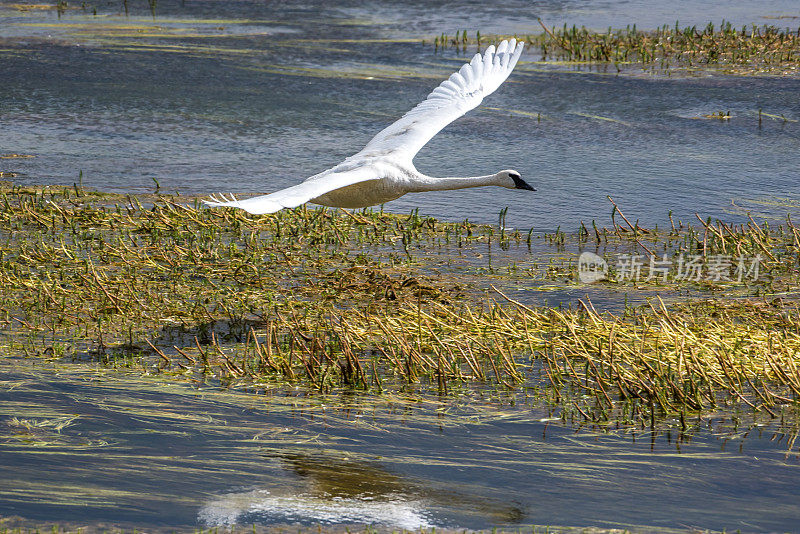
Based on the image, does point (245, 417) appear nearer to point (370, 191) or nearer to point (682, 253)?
point (370, 191)

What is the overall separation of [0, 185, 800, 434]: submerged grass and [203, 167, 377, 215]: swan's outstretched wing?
30.9 inches

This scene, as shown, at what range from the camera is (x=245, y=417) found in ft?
20.3

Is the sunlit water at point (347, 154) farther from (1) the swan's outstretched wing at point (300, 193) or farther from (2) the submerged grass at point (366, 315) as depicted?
(1) the swan's outstretched wing at point (300, 193)

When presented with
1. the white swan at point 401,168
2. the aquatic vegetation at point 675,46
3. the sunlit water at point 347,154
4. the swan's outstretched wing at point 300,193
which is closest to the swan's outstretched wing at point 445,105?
the white swan at point 401,168

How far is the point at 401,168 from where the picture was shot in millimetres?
9109

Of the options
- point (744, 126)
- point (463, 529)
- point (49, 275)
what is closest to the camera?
point (463, 529)

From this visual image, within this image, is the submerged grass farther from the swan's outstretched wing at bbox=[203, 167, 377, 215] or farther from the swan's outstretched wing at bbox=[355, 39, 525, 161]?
the swan's outstretched wing at bbox=[355, 39, 525, 161]

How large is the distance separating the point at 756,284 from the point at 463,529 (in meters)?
5.12

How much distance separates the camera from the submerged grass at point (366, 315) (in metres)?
6.65

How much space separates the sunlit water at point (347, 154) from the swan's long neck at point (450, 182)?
8.42 feet

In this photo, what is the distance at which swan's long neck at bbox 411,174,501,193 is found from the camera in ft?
29.1

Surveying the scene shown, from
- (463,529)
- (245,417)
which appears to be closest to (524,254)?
(245,417)

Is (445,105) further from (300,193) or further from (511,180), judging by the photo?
(300,193)

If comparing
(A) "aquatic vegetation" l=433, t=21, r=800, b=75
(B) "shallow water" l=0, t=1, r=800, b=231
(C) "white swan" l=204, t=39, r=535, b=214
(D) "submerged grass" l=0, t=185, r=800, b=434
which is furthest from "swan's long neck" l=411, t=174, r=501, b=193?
(A) "aquatic vegetation" l=433, t=21, r=800, b=75
